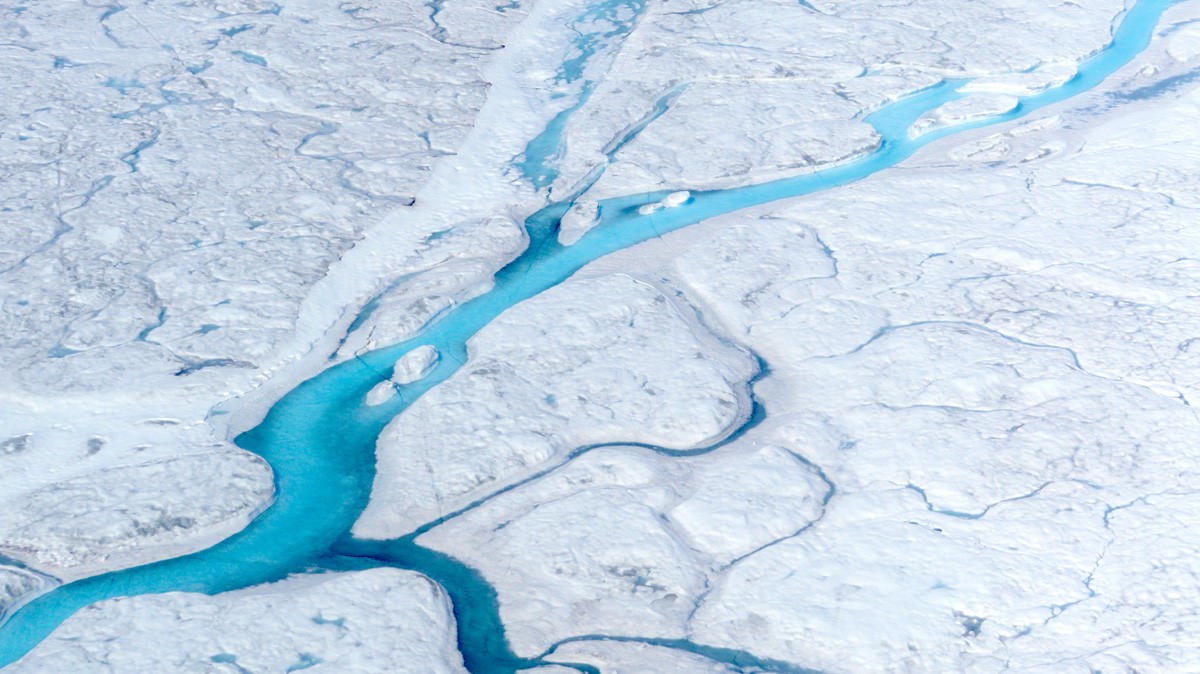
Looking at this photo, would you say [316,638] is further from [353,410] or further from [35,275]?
[35,275]

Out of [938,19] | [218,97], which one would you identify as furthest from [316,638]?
[938,19]

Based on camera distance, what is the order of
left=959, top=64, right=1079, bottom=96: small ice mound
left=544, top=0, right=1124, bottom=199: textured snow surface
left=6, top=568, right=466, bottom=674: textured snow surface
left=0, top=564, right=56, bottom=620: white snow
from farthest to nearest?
left=959, top=64, right=1079, bottom=96: small ice mound
left=544, top=0, right=1124, bottom=199: textured snow surface
left=0, top=564, right=56, bottom=620: white snow
left=6, top=568, right=466, bottom=674: textured snow surface

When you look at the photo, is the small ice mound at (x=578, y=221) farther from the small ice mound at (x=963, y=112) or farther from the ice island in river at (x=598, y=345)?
the small ice mound at (x=963, y=112)

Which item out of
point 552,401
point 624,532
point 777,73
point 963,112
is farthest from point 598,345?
point 963,112

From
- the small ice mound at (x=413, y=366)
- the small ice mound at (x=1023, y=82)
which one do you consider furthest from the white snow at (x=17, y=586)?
the small ice mound at (x=1023, y=82)

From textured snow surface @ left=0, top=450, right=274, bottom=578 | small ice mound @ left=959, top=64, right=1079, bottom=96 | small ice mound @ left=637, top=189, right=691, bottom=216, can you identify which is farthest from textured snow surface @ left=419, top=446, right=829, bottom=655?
small ice mound @ left=959, top=64, right=1079, bottom=96

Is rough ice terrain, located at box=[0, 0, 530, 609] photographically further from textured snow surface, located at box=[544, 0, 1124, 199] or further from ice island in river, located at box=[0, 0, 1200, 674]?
textured snow surface, located at box=[544, 0, 1124, 199]

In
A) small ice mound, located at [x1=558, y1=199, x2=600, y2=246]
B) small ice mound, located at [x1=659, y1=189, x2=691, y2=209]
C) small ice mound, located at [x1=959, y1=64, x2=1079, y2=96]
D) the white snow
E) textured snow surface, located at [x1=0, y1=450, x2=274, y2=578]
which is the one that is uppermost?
small ice mound, located at [x1=959, y1=64, x2=1079, y2=96]
